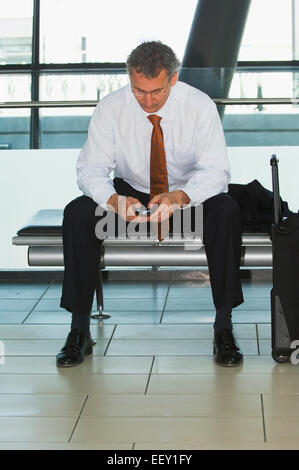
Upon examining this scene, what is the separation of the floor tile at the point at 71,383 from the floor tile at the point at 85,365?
0.03 metres

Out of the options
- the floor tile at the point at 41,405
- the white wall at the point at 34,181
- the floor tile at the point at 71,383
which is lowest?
the floor tile at the point at 41,405

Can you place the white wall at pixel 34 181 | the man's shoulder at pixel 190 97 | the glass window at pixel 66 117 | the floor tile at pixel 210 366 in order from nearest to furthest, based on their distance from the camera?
the floor tile at pixel 210 366 < the man's shoulder at pixel 190 97 < the white wall at pixel 34 181 < the glass window at pixel 66 117

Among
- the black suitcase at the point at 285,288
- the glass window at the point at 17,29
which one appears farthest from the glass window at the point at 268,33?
the black suitcase at the point at 285,288

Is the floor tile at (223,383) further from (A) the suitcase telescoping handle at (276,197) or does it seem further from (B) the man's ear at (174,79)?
(B) the man's ear at (174,79)

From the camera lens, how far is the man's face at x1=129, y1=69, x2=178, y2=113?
9.27ft

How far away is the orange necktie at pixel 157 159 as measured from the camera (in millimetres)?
3072

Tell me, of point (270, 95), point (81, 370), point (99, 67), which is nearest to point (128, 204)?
point (81, 370)

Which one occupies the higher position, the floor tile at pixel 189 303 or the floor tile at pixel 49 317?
the floor tile at pixel 189 303

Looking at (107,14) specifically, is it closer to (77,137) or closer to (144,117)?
(77,137)

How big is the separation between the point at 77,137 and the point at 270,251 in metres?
1.32

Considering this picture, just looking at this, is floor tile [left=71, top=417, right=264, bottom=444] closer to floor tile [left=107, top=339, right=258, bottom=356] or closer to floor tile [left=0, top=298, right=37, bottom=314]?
floor tile [left=107, top=339, right=258, bottom=356]

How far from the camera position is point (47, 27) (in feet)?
22.2


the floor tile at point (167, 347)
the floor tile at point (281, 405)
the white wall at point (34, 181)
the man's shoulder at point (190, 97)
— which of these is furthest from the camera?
the white wall at point (34, 181)

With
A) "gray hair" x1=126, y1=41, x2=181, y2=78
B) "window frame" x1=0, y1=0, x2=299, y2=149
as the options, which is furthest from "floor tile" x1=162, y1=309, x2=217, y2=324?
"window frame" x1=0, y1=0, x2=299, y2=149
